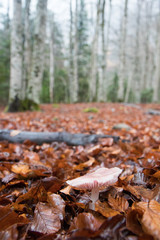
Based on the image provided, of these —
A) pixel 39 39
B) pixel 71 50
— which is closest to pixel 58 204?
pixel 39 39

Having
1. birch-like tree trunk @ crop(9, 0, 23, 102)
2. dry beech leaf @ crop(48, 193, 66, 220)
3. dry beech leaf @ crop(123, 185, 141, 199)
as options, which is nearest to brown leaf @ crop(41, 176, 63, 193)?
dry beech leaf @ crop(48, 193, 66, 220)

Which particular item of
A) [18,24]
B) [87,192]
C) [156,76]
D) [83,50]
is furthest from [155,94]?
[87,192]

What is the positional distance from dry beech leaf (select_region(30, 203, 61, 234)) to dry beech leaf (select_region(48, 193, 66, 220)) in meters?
0.03

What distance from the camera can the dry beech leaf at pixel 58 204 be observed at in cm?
90

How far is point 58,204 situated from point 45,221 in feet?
0.47

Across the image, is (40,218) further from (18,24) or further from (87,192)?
(18,24)

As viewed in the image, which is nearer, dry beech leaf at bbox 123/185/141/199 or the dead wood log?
dry beech leaf at bbox 123/185/141/199

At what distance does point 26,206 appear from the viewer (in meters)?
0.97

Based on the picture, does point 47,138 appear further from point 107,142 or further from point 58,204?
point 58,204

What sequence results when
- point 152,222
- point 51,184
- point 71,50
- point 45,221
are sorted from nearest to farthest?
point 152,222 → point 45,221 → point 51,184 → point 71,50

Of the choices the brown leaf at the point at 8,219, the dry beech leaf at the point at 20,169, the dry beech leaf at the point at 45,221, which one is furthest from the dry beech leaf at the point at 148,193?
the dry beech leaf at the point at 20,169

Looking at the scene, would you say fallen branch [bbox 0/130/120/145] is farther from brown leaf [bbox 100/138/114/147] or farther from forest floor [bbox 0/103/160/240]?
forest floor [bbox 0/103/160/240]

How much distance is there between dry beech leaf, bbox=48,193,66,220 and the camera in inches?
35.4

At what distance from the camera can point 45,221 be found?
2.70 feet
